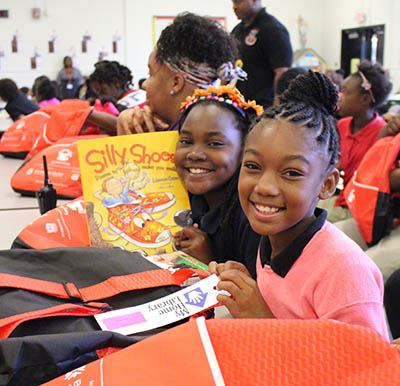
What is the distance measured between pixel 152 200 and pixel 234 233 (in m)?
0.23

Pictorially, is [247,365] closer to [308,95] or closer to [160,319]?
[160,319]

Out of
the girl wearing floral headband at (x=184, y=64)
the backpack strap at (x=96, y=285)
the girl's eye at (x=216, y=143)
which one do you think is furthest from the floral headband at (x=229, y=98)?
the backpack strap at (x=96, y=285)

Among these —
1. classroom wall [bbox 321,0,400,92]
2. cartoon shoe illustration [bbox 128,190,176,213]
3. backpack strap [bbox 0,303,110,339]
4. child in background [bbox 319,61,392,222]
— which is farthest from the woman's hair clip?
classroom wall [bbox 321,0,400,92]

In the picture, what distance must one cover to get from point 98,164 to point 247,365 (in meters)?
0.92

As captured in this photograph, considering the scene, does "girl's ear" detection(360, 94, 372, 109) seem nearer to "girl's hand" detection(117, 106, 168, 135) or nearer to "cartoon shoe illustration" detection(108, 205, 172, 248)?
"girl's hand" detection(117, 106, 168, 135)

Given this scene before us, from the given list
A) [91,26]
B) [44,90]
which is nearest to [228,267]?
[44,90]

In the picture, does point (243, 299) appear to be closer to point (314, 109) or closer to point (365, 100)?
point (314, 109)

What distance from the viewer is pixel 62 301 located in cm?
88

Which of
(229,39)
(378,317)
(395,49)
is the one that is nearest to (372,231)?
(229,39)

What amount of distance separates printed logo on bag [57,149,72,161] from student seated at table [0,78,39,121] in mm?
3567

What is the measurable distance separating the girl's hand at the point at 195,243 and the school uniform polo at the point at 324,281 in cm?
32

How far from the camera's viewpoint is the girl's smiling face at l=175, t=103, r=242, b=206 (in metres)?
1.28

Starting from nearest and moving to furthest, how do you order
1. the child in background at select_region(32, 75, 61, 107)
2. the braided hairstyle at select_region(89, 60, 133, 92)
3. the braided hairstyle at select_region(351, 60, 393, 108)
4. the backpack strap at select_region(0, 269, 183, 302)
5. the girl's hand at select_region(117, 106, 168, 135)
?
the backpack strap at select_region(0, 269, 183, 302) < the girl's hand at select_region(117, 106, 168, 135) < the braided hairstyle at select_region(351, 60, 393, 108) < the braided hairstyle at select_region(89, 60, 133, 92) < the child in background at select_region(32, 75, 61, 107)

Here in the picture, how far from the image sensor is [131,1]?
10.6 meters
